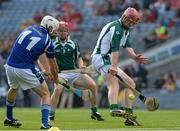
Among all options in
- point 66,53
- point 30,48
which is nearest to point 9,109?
point 30,48

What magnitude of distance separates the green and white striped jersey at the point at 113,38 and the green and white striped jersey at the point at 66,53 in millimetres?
1853

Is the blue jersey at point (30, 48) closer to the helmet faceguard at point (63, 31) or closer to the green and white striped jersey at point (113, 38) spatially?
the green and white striped jersey at point (113, 38)

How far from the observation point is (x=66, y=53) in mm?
20062

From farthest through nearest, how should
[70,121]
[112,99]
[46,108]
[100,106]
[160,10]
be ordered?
[160,10] → [100,106] → [70,121] → [112,99] → [46,108]

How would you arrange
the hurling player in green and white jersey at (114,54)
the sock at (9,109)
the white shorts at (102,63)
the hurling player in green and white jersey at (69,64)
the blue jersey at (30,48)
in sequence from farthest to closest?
1. the hurling player in green and white jersey at (69,64)
2. the white shorts at (102,63)
3. the hurling player in green and white jersey at (114,54)
4. the sock at (9,109)
5. the blue jersey at (30,48)

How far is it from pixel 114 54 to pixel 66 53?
302 centimetres

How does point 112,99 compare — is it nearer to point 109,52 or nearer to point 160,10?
point 109,52

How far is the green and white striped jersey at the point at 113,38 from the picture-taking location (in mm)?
17344

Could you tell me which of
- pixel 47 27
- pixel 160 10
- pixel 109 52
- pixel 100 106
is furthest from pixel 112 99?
pixel 160 10

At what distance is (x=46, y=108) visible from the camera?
52.4ft

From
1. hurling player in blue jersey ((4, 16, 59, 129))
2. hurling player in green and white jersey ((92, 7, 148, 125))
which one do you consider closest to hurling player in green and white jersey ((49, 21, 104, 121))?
hurling player in green and white jersey ((92, 7, 148, 125))

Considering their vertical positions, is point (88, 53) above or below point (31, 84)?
above

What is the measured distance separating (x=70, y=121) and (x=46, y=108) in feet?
10.9

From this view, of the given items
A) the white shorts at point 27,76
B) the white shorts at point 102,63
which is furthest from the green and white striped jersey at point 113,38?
the white shorts at point 27,76
